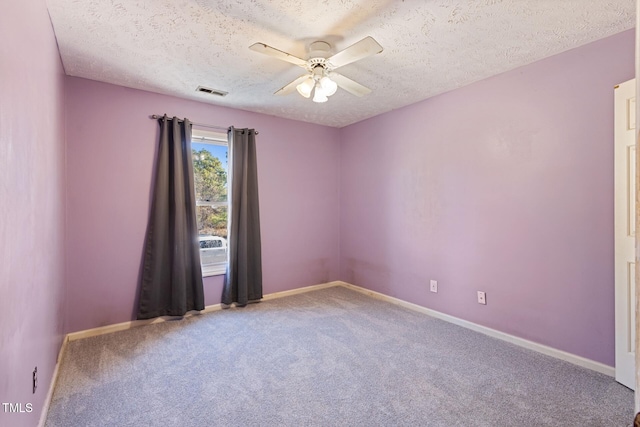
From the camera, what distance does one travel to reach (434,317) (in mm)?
3293

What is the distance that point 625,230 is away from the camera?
6.66 ft

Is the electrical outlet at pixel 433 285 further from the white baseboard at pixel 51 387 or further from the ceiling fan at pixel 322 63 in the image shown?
the white baseboard at pixel 51 387

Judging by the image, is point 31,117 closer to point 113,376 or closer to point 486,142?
point 113,376

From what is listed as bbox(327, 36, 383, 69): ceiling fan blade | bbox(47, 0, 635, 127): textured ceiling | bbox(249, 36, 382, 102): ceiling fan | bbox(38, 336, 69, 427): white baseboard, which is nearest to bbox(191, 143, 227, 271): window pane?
bbox(47, 0, 635, 127): textured ceiling

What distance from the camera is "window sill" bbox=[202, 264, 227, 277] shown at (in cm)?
356

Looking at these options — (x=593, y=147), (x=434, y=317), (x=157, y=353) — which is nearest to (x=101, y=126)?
(x=157, y=353)

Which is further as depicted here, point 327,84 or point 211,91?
point 211,91

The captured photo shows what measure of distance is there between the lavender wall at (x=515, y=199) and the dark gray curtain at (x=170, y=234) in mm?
2333

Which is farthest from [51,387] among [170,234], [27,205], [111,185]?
[111,185]

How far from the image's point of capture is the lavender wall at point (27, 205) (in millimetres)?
1097

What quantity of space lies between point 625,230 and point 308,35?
2.52 meters

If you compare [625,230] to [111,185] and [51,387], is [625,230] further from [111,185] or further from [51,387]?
[111,185]

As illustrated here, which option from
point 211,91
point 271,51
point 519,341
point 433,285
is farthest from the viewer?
point 433,285

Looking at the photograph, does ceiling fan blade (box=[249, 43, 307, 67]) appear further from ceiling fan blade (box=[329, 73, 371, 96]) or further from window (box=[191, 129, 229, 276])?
window (box=[191, 129, 229, 276])
